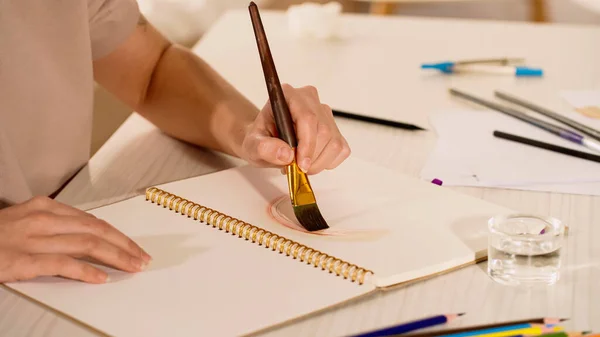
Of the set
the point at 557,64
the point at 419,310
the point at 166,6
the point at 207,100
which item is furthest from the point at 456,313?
the point at 166,6

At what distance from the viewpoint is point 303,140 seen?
2.85ft

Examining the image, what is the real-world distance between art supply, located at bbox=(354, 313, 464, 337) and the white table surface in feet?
0.09

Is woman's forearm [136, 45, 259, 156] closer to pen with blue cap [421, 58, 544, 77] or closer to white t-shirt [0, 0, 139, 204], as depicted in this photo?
white t-shirt [0, 0, 139, 204]

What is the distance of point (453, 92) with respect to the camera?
1.22 m

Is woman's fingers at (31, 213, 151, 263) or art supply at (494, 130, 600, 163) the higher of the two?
woman's fingers at (31, 213, 151, 263)

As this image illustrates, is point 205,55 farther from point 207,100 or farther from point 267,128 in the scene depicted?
point 267,128

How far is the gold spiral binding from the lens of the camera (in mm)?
717

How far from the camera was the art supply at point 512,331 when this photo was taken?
0.61m

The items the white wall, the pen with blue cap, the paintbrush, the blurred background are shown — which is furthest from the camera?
the white wall

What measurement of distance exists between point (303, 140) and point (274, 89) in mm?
60

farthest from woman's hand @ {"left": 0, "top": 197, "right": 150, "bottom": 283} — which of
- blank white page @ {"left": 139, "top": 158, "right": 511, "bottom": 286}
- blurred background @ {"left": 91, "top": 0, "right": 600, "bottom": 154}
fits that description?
blurred background @ {"left": 91, "top": 0, "right": 600, "bottom": 154}

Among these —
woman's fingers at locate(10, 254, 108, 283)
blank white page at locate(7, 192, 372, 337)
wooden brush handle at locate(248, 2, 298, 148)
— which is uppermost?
wooden brush handle at locate(248, 2, 298, 148)

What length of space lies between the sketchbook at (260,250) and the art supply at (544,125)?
24 centimetres

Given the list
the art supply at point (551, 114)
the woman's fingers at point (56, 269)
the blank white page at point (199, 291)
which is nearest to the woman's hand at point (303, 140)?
the blank white page at point (199, 291)
